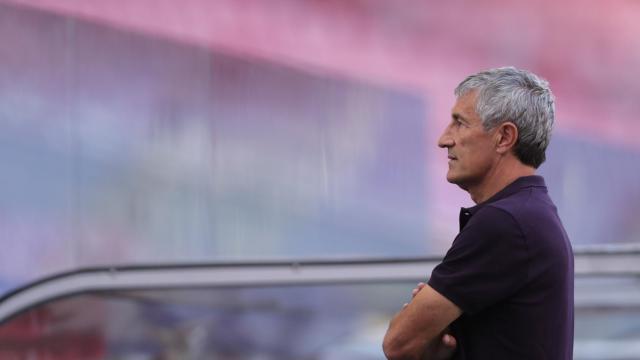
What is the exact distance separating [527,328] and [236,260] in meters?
1.42

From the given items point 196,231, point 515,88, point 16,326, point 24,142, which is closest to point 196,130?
point 196,231

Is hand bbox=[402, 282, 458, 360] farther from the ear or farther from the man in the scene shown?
the ear

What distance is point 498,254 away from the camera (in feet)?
4.12

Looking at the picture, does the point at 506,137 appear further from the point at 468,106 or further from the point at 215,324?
the point at 215,324

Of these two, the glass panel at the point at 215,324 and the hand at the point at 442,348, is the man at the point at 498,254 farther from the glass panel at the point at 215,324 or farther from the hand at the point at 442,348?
the glass panel at the point at 215,324

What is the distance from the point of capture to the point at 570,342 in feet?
4.53

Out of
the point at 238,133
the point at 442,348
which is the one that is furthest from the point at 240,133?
the point at 442,348

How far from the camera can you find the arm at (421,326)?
1274mm

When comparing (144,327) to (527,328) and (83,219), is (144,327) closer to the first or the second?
(83,219)

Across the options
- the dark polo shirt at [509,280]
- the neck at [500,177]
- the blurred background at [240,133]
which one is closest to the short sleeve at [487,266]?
the dark polo shirt at [509,280]

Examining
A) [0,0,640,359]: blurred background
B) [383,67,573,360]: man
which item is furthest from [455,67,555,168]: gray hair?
[0,0,640,359]: blurred background

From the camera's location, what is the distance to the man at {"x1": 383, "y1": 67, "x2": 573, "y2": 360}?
1.26m

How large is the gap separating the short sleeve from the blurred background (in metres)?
1.36

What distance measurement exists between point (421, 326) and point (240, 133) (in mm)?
1430
